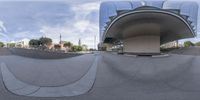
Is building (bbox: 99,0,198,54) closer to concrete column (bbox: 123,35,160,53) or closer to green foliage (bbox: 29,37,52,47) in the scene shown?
concrete column (bbox: 123,35,160,53)

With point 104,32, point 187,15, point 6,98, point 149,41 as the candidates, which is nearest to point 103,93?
point 6,98

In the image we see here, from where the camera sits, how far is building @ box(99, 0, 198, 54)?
100 ft

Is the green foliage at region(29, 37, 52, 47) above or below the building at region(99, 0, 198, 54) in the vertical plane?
below

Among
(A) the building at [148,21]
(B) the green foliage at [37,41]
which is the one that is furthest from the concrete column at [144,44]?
(B) the green foliage at [37,41]

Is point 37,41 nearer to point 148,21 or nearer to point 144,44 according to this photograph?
point 148,21

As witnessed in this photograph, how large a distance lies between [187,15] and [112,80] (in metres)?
29.5

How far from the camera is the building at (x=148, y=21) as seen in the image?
100ft

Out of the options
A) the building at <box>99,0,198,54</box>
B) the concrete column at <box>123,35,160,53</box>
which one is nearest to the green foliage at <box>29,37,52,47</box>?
the building at <box>99,0,198,54</box>

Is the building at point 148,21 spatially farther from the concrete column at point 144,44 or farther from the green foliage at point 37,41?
the green foliage at point 37,41

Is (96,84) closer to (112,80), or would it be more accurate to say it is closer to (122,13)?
(112,80)

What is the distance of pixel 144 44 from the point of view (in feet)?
125

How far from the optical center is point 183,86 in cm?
557

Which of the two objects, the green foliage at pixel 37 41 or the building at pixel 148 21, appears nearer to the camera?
the green foliage at pixel 37 41

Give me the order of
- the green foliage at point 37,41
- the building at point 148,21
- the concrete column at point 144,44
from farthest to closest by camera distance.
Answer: the concrete column at point 144,44 < the building at point 148,21 < the green foliage at point 37,41
